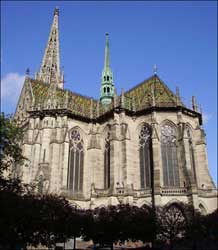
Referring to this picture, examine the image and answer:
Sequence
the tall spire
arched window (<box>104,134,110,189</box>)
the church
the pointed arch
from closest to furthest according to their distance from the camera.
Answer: the church, the pointed arch, arched window (<box>104,134,110,189</box>), the tall spire

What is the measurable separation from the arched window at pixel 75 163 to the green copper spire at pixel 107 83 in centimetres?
1331

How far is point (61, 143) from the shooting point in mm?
32844

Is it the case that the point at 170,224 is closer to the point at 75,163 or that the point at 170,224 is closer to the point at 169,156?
the point at 169,156

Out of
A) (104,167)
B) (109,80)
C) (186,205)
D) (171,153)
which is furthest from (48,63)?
A: (186,205)

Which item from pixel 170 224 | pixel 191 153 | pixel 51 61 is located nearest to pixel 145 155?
pixel 191 153

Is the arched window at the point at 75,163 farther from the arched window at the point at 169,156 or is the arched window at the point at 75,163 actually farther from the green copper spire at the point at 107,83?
the green copper spire at the point at 107,83

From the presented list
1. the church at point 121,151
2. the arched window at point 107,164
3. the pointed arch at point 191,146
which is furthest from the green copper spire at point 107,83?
the pointed arch at point 191,146

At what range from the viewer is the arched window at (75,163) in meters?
33.3

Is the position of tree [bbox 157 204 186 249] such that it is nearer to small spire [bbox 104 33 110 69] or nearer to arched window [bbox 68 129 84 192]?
arched window [bbox 68 129 84 192]

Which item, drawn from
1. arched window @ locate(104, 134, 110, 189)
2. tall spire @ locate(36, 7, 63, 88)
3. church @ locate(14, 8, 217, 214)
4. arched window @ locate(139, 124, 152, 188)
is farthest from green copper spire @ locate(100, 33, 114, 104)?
arched window @ locate(139, 124, 152, 188)

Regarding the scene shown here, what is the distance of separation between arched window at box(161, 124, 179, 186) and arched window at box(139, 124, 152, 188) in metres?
1.45

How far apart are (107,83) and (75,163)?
68.1 feet

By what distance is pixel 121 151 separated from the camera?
1268 inches

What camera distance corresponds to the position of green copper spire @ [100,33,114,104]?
1925 inches
